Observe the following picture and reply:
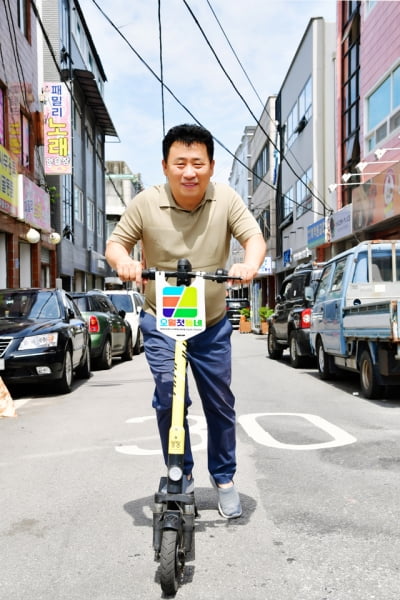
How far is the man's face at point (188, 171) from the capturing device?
3291 millimetres

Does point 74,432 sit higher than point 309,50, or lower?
lower

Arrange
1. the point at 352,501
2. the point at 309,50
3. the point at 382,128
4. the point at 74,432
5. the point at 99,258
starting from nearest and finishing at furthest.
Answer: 1. the point at 352,501
2. the point at 74,432
3. the point at 382,128
4. the point at 309,50
5. the point at 99,258

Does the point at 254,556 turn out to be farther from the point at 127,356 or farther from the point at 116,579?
the point at 127,356

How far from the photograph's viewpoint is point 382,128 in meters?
18.2

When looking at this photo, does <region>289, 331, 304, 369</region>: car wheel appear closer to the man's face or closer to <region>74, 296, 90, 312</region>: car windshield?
<region>74, 296, 90, 312</region>: car windshield

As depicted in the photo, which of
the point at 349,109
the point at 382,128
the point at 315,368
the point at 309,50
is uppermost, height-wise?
the point at 309,50

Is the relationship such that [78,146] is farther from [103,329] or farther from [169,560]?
[169,560]

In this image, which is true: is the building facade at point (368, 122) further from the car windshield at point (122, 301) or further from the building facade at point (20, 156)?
the building facade at point (20, 156)

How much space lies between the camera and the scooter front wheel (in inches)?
101

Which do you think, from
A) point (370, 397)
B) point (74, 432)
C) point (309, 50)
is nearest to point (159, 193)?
point (74, 432)

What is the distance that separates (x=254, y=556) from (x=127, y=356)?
12.6m

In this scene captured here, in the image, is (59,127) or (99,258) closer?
(59,127)

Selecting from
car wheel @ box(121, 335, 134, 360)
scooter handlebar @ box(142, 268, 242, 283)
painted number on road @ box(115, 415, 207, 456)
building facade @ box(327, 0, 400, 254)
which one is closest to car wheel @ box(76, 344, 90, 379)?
car wheel @ box(121, 335, 134, 360)

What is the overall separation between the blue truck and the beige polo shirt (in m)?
4.40
